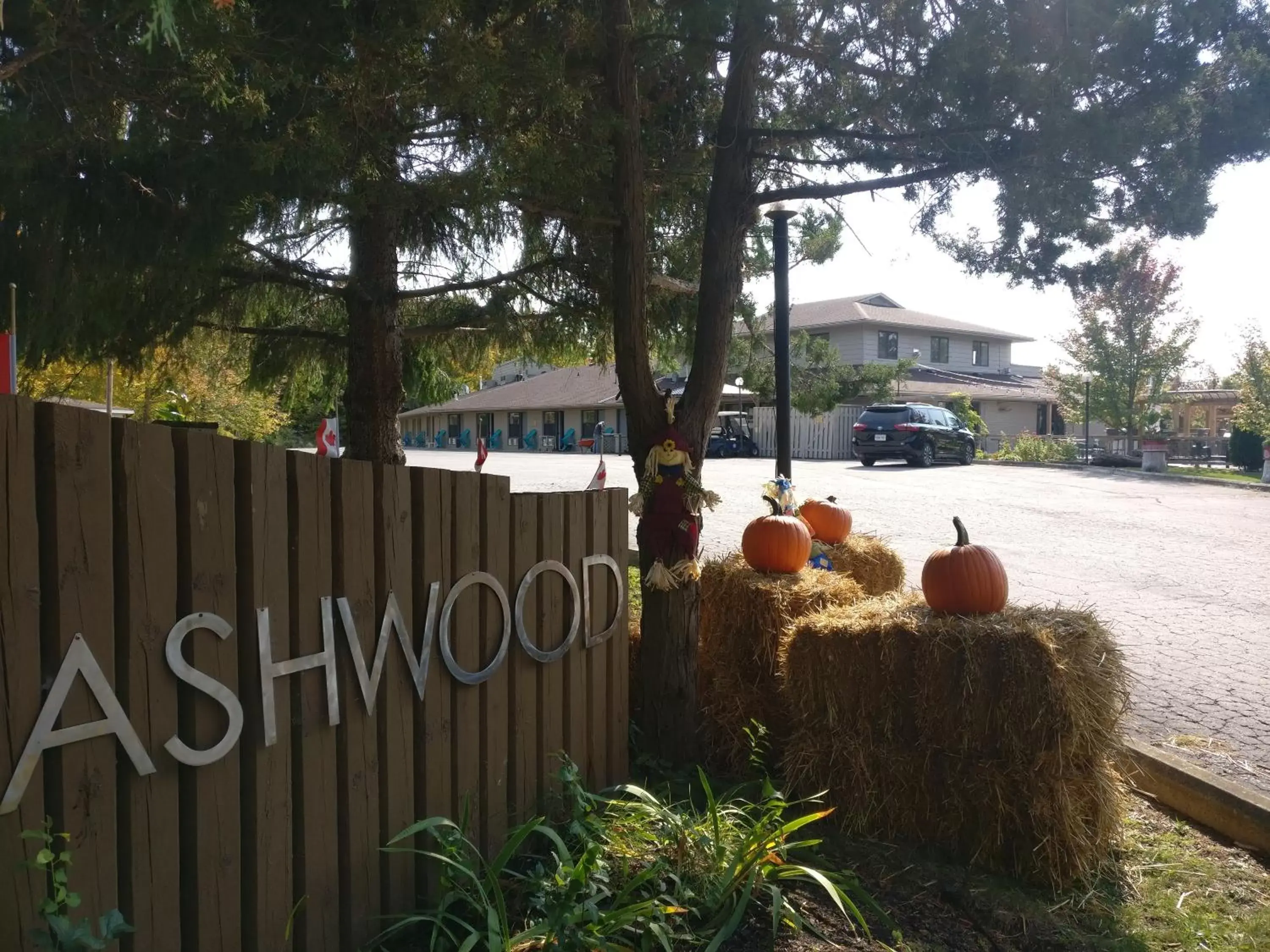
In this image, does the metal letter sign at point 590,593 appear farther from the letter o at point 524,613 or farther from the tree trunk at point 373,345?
the tree trunk at point 373,345

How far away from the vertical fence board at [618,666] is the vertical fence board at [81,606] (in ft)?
7.07

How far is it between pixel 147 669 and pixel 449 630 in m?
1.04

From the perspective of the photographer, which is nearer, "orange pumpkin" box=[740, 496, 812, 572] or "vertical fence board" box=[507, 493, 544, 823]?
"vertical fence board" box=[507, 493, 544, 823]

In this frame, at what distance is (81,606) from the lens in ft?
6.99

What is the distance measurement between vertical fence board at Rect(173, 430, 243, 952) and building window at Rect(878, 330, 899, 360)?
4006cm

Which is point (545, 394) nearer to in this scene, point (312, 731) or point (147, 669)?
point (312, 731)

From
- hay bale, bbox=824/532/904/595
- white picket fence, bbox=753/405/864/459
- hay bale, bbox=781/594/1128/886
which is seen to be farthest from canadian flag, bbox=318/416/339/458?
white picket fence, bbox=753/405/864/459

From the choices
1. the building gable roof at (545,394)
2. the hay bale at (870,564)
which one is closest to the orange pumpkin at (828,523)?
the hay bale at (870,564)

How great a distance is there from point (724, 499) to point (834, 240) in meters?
9.36

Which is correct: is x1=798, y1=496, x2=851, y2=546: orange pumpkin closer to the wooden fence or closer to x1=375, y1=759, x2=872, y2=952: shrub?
x1=375, y1=759, x2=872, y2=952: shrub

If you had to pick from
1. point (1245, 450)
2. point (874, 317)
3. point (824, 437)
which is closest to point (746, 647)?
point (1245, 450)

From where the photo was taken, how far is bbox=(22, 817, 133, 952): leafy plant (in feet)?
6.31

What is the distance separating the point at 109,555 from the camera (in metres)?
2.18

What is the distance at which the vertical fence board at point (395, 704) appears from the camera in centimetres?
289
